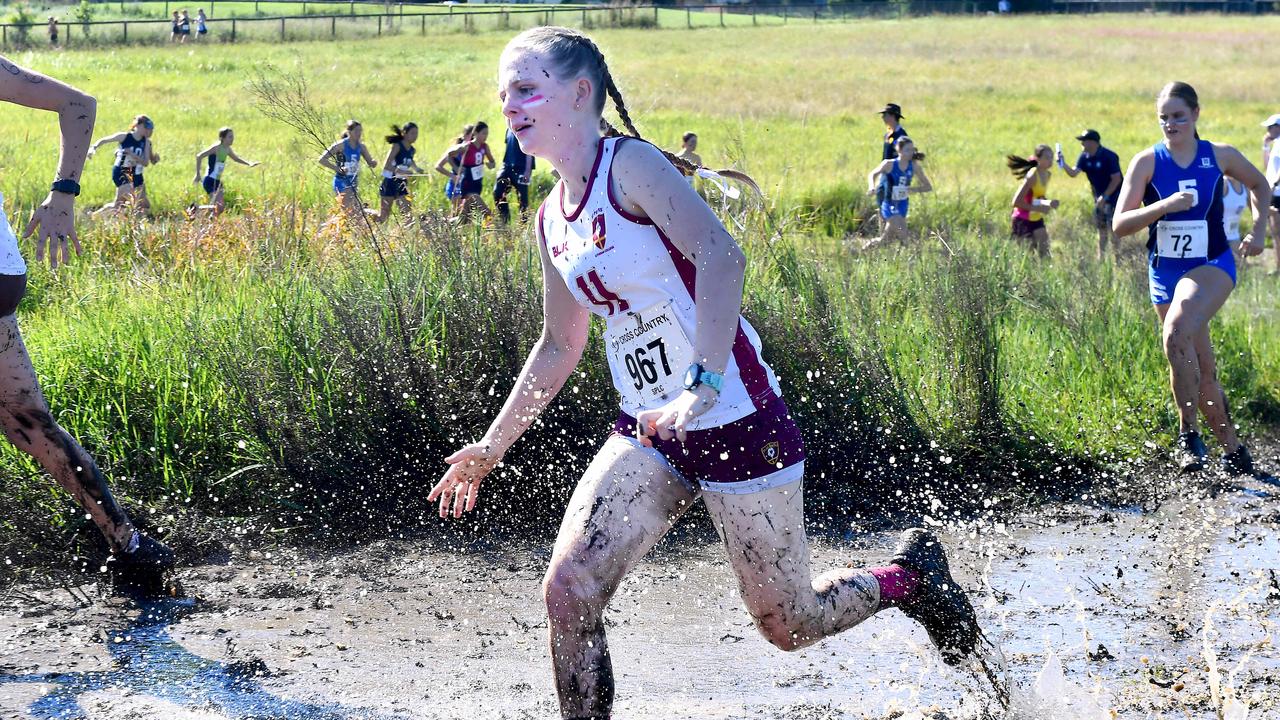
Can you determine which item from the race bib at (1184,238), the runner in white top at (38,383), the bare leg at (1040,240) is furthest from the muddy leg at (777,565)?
the bare leg at (1040,240)

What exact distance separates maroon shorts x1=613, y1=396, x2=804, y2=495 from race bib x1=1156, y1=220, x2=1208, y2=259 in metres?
4.19

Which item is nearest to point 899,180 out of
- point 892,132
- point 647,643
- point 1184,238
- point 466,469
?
point 892,132

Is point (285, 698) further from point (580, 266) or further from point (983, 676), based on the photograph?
point (983, 676)

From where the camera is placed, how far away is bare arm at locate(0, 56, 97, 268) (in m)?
4.47

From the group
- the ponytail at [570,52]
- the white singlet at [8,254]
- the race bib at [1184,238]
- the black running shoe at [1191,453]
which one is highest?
the ponytail at [570,52]

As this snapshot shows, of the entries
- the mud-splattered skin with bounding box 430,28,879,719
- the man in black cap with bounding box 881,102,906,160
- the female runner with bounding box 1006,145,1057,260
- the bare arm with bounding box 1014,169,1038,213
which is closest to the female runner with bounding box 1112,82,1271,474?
the mud-splattered skin with bounding box 430,28,879,719

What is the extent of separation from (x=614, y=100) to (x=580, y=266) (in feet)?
1.60

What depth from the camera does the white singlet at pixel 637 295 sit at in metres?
3.11

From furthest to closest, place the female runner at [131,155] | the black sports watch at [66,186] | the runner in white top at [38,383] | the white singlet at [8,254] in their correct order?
1. the female runner at [131,155]
2. the black sports watch at [66,186]
3. the runner in white top at [38,383]
4. the white singlet at [8,254]

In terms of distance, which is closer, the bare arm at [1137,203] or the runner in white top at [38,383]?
the runner in white top at [38,383]

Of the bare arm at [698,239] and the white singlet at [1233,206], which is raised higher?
the bare arm at [698,239]

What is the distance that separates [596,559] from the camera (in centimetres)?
308

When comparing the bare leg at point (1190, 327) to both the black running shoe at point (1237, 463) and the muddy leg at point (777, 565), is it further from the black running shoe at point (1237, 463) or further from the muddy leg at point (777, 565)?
the muddy leg at point (777, 565)

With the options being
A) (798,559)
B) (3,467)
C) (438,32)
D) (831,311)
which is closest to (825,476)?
(831,311)
